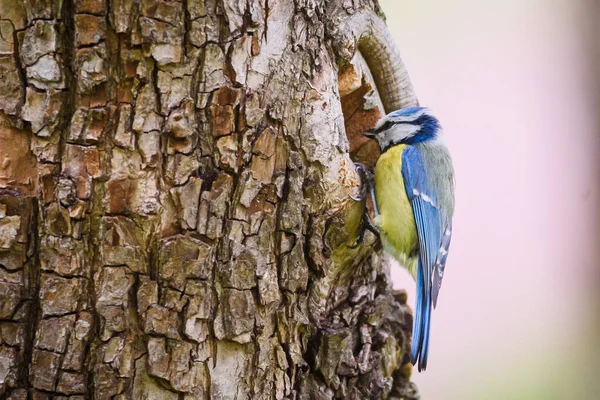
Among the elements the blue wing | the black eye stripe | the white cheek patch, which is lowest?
the blue wing

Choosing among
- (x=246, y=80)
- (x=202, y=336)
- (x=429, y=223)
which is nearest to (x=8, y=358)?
(x=202, y=336)

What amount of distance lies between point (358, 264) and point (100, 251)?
0.73 m

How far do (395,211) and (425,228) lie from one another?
12 cm

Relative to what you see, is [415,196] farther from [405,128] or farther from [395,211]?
[405,128]

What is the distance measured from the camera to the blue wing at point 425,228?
1.73 metres

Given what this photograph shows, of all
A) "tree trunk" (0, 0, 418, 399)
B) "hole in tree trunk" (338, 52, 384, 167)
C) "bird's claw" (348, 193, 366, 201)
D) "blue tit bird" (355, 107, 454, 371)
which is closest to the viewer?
"tree trunk" (0, 0, 418, 399)

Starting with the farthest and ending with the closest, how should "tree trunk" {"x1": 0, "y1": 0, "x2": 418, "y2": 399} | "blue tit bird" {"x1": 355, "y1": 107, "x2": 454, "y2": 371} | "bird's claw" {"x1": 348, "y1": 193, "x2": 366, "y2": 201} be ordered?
1. "blue tit bird" {"x1": 355, "y1": 107, "x2": 454, "y2": 371}
2. "bird's claw" {"x1": 348, "y1": 193, "x2": 366, "y2": 201}
3. "tree trunk" {"x1": 0, "y1": 0, "x2": 418, "y2": 399}

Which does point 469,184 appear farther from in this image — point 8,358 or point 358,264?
point 8,358

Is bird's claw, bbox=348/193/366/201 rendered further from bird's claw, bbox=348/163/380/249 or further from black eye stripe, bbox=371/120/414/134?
black eye stripe, bbox=371/120/414/134

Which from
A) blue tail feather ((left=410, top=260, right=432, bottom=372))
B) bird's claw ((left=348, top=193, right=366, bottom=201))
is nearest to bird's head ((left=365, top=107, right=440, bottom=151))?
bird's claw ((left=348, top=193, right=366, bottom=201))

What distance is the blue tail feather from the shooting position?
161 centimetres

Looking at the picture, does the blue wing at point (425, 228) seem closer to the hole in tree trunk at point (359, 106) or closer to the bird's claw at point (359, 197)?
the hole in tree trunk at point (359, 106)

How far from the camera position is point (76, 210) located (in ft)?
3.88

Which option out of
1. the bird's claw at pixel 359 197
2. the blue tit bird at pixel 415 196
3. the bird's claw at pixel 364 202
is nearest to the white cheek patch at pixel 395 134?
the blue tit bird at pixel 415 196
